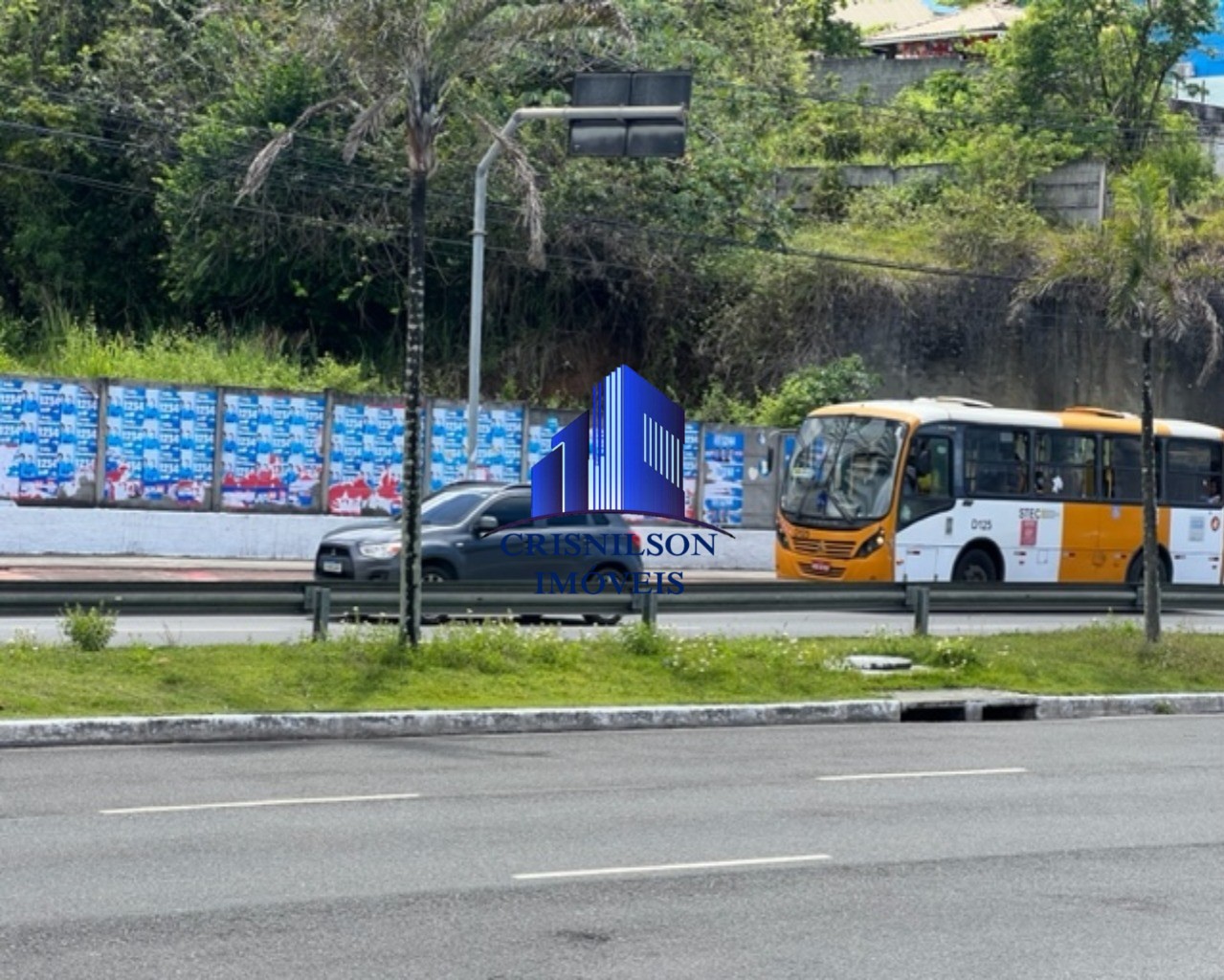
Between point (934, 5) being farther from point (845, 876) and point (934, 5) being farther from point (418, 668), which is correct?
point (845, 876)

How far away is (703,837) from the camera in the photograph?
34.5 ft

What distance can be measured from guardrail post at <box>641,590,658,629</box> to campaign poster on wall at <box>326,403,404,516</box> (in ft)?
49.0

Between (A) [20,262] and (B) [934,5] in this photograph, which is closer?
(A) [20,262]

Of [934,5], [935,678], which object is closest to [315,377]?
[935,678]

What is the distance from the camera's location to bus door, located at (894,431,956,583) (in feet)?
92.5

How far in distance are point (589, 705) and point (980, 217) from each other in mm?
29155

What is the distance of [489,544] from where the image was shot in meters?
23.2

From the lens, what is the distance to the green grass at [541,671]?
14758mm

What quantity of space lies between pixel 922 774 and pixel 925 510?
15.3 metres

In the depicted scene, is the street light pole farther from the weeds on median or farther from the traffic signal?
the weeds on median

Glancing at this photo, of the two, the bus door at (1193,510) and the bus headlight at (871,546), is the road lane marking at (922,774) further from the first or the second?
the bus door at (1193,510)

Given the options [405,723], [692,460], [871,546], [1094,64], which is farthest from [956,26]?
[405,723]

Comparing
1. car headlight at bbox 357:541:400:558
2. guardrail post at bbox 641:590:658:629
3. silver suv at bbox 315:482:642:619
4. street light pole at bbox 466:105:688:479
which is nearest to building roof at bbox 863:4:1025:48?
street light pole at bbox 466:105:688:479

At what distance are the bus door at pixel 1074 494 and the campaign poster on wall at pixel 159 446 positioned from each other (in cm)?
1392
